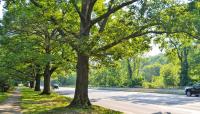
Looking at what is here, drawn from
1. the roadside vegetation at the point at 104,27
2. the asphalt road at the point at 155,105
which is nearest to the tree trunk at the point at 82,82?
the roadside vegetation at the point at 104,27

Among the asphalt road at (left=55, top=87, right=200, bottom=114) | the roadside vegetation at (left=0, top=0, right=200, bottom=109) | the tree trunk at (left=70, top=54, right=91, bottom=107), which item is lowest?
the asphalt road at (left=55, top=87, right=200, bottom=114)

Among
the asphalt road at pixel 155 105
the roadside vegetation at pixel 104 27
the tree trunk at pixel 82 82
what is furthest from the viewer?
the tree trunk at pixel 82 82

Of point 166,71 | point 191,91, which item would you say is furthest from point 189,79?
point 191,91

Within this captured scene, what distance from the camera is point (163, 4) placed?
19.5 meters

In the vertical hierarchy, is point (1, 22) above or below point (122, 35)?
above

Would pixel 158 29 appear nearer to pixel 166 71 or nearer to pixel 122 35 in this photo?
pixel 122 35

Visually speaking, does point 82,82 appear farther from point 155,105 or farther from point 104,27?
point 155,105

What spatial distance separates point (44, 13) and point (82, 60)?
3.79 m

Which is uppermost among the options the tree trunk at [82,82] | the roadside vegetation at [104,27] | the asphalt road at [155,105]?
the roadside vegetation at [104,27]

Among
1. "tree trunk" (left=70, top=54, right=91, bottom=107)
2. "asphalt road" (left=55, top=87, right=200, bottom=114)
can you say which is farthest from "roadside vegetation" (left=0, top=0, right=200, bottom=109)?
Result: "asphalt road" (left=55, top=87, right=200, bottom=114)

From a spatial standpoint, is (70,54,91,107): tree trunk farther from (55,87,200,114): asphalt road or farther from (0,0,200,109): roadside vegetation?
(55,87,200,114): asphalt road

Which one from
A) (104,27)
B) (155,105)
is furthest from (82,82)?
(155,105)

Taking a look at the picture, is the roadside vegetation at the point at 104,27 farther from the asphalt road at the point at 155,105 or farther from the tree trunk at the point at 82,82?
the asphalt road at the point at 155,105

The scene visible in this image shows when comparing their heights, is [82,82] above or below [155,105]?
above
